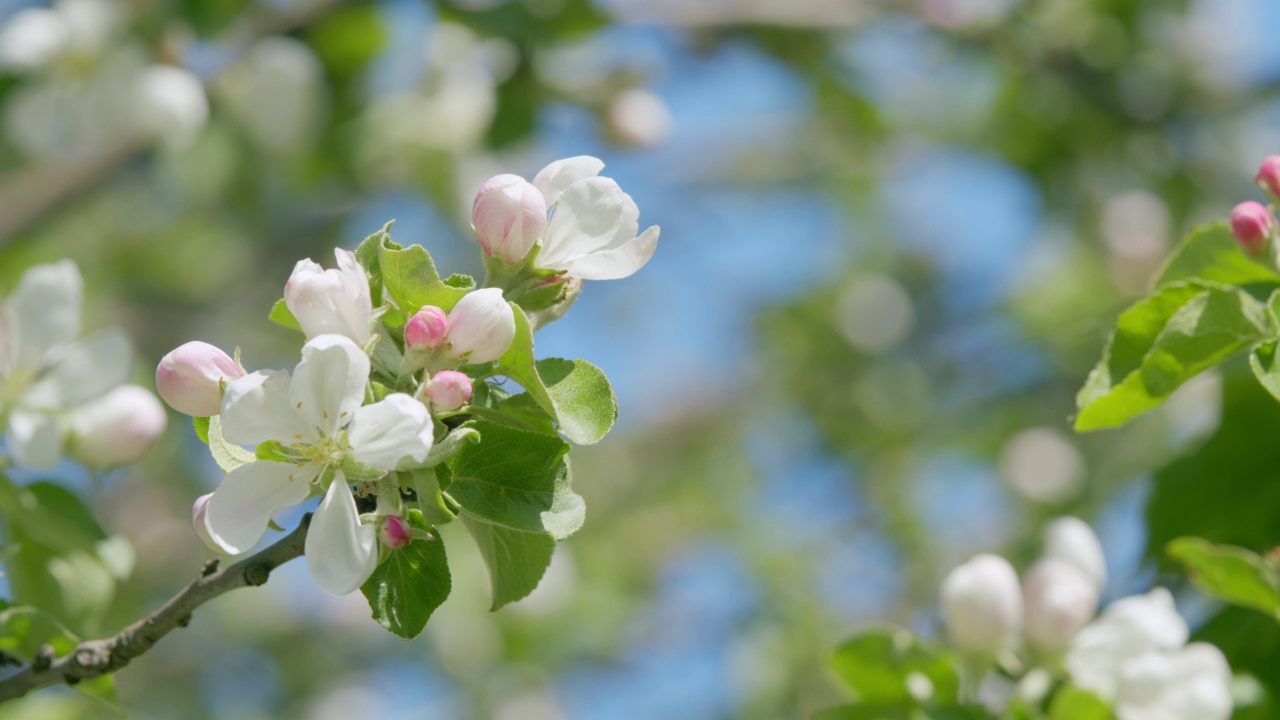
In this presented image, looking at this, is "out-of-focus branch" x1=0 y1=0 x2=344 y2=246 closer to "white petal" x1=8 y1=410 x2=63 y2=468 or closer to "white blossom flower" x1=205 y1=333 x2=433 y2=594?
"white petal" x1=8 y1=410 x2=63 y2=468

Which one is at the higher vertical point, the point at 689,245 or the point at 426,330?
the point at 426,330

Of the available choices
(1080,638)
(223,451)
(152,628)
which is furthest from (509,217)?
(1080,638)

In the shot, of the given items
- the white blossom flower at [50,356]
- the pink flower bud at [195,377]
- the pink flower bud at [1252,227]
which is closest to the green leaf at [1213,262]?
the pink flower bud at [1252,227]

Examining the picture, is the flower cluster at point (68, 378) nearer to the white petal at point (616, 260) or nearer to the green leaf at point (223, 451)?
the green leaf at point (223, 451)

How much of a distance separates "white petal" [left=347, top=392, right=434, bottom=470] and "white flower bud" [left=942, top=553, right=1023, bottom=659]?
76 centimetres

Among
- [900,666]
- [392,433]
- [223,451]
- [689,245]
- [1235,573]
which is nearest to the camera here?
[392,433]

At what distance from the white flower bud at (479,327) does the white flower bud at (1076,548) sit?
2.81ft

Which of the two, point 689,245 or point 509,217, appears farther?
point 689,245

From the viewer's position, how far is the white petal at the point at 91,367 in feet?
4.78

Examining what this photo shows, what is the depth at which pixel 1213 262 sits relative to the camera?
1185 mm

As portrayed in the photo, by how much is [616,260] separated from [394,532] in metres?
0.29

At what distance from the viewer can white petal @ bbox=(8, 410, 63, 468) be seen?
1.34m

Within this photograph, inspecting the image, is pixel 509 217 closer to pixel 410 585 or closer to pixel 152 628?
pixel 410 585

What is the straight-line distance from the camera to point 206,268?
4133mm
